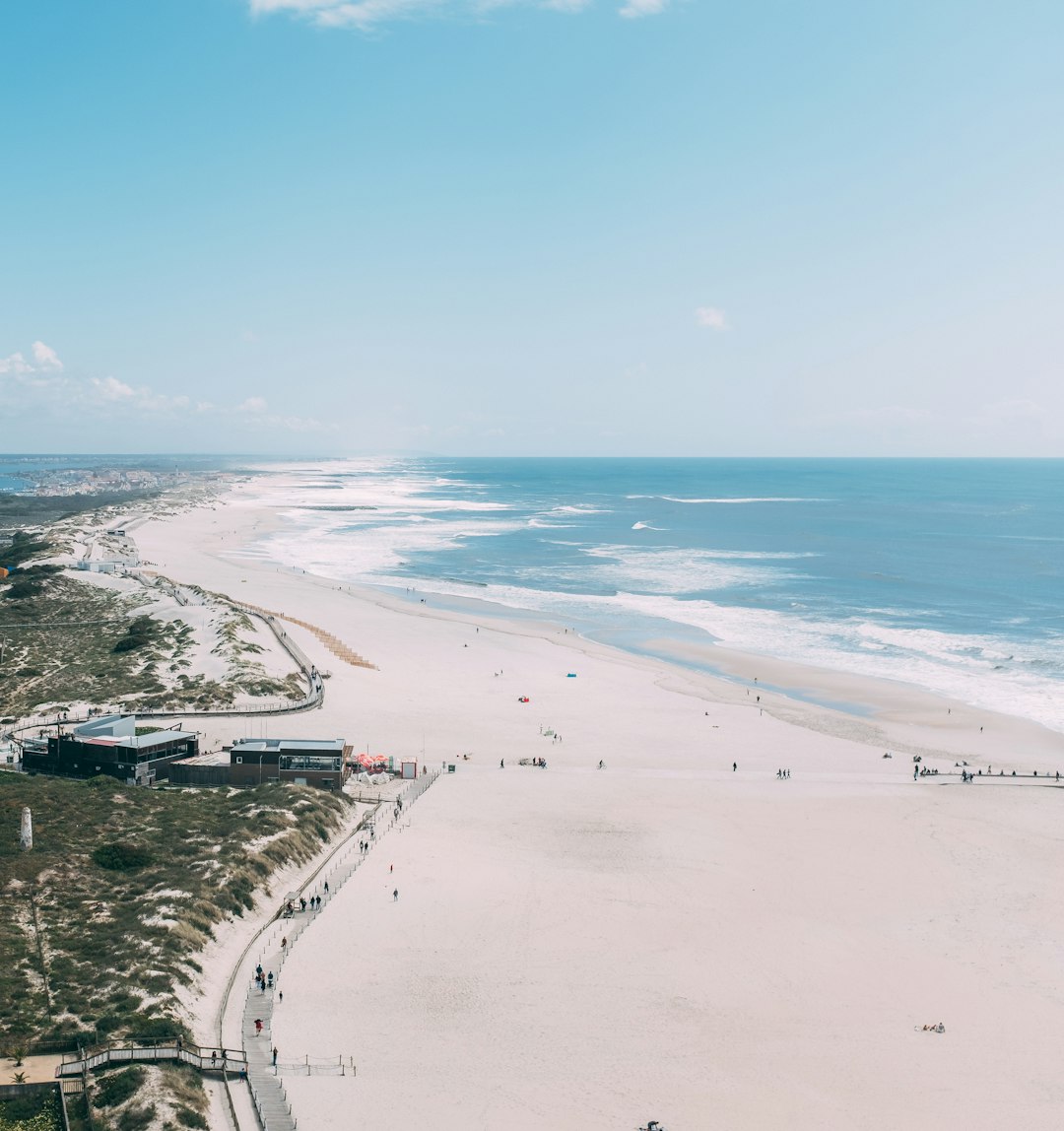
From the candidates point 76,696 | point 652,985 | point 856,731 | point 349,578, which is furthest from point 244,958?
point 349,578

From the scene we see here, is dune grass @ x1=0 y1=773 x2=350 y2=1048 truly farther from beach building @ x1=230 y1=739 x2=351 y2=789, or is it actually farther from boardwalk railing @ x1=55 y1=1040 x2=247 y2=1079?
beach building @ x1=230 y1=739 x2=351 y2=789

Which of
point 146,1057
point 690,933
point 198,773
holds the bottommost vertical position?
point 690,933

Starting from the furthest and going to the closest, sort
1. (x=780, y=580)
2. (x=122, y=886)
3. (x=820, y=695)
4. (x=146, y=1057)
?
(x=780, y=580) → (x=820, y=695) → (x=122, y=886) → (x=146, y=1057)

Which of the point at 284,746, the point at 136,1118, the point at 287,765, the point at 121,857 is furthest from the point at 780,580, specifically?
the point at 136,1118

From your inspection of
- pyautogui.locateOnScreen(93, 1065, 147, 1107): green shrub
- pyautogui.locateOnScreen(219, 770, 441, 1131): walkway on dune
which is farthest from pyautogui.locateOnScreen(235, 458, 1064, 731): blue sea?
pyautogui.locateOnScreen(93, 1065, 147, 1107): green shrub

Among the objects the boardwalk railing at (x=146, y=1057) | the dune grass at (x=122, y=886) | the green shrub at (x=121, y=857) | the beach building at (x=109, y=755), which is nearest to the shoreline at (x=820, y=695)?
the beach building at (x=109, y=755)

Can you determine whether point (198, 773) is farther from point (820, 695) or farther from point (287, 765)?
point (820, 695)
